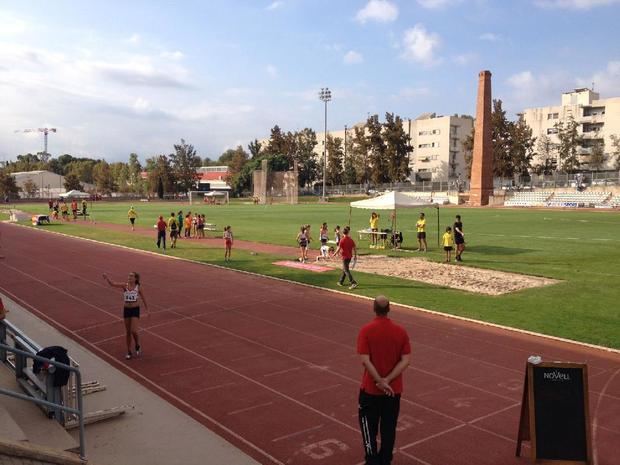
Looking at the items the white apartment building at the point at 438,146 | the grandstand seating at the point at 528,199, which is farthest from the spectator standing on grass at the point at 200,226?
the white apartment building at the point at 438,146

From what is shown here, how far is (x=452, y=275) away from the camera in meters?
19.2

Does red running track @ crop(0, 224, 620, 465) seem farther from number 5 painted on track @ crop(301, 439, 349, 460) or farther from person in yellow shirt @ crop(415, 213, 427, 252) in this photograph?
person in yellow shirt @ crop(415, 213, 427, 252)

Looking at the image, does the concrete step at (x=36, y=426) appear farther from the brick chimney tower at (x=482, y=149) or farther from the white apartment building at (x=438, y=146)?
the white apartment building at (x=438, y=146)

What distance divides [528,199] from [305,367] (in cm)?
7358

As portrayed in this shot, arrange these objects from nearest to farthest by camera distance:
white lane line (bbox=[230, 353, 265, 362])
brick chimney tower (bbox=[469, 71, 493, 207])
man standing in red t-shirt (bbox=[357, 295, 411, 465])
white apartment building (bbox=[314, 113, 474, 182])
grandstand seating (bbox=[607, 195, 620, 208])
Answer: man standing in red t-shirt (bbox=[357, 295, 411, 465])
white lane line (bbox=[230, 353, 265, 362])
grandstand seating (bbox=[607, 195, 620, 208])
brick chimney tower (bbox=[469, 71, 493, 207])
white apartment building (bbox=[314, 113, 474, 182])

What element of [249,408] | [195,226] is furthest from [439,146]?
[249,408]

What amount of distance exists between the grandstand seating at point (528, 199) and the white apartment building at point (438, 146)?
118ft

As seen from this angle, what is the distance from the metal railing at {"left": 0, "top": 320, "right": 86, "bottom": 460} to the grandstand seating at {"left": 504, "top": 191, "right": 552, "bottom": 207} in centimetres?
7300

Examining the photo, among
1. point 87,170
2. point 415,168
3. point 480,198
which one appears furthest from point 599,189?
point 87,170

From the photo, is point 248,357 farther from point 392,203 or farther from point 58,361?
point 392,203

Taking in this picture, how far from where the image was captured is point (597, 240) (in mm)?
29875

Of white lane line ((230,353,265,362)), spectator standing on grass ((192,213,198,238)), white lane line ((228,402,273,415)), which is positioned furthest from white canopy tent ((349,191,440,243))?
white lane line ((228,402,273,415))

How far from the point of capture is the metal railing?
19.4ft

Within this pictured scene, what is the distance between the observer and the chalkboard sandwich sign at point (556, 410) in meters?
6.05
